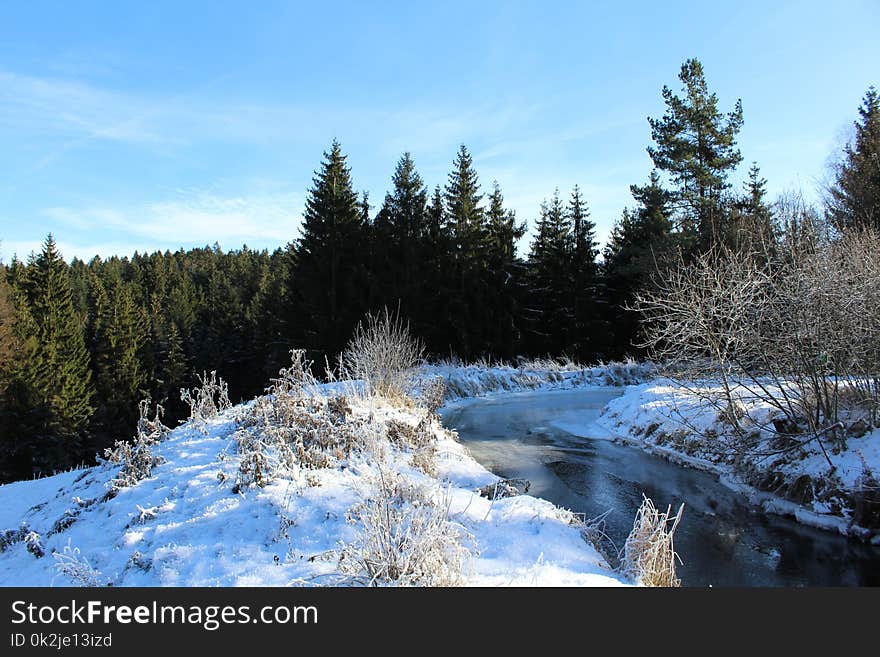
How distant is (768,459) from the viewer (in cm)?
958

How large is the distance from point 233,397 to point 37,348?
65.1 ft

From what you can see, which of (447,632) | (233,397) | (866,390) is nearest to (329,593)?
(447,632)

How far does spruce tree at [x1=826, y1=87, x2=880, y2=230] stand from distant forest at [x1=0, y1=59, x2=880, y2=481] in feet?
0.91

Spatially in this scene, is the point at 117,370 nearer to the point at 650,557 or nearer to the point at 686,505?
the point at 686,505

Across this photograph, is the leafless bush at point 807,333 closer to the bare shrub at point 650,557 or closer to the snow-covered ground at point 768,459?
the snow-covered ground at point 768,459

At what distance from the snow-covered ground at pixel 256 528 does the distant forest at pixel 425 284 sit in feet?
69.7

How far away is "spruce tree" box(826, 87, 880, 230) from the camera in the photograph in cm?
1769

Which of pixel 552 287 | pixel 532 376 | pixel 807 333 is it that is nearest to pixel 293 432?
pixel 807 333

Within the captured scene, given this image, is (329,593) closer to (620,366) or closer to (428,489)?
(428,489)

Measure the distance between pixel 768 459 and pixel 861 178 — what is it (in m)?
15.5

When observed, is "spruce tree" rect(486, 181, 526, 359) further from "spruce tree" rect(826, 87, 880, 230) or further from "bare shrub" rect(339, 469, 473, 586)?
"bare shrub" rect(339, 469, 473, 586)

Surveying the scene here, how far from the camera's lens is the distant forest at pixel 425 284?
1053 inches

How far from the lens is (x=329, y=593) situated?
11.6ft

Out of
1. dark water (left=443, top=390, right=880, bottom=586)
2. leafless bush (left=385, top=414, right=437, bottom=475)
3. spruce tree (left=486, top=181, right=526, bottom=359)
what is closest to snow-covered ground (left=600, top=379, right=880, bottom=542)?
dark water (left=443, top=390, right=880, bottom=586)
